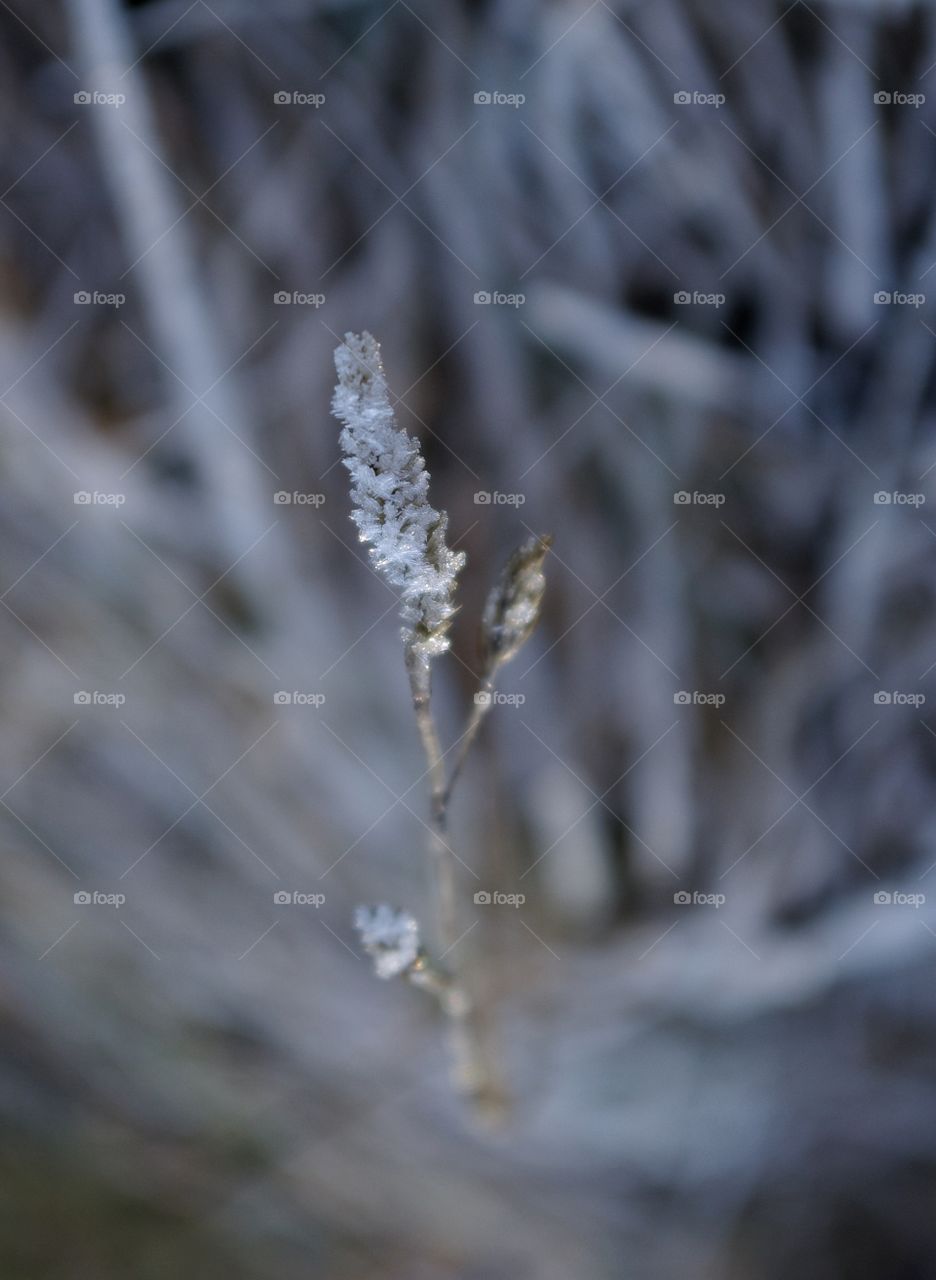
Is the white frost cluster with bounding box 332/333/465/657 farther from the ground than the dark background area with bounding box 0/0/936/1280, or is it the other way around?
the dark background area with bounding box 0/0/936/1280

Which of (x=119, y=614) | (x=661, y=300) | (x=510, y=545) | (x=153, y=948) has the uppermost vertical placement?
(x=661, y=300)

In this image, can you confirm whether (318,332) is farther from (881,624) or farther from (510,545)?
(881,624)

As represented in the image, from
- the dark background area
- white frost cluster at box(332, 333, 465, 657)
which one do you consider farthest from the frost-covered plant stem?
the dark background area

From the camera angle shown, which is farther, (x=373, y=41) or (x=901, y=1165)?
(x=901, y=1165)

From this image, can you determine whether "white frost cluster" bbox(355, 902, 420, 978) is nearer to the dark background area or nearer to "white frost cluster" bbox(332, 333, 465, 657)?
"white frost cluster" bbox(332, 333, 465, 657)

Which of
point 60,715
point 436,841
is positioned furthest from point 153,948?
point 436,841

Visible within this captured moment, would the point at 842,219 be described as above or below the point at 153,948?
above

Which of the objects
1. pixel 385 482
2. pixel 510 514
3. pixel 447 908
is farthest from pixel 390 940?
pixel 510 514
